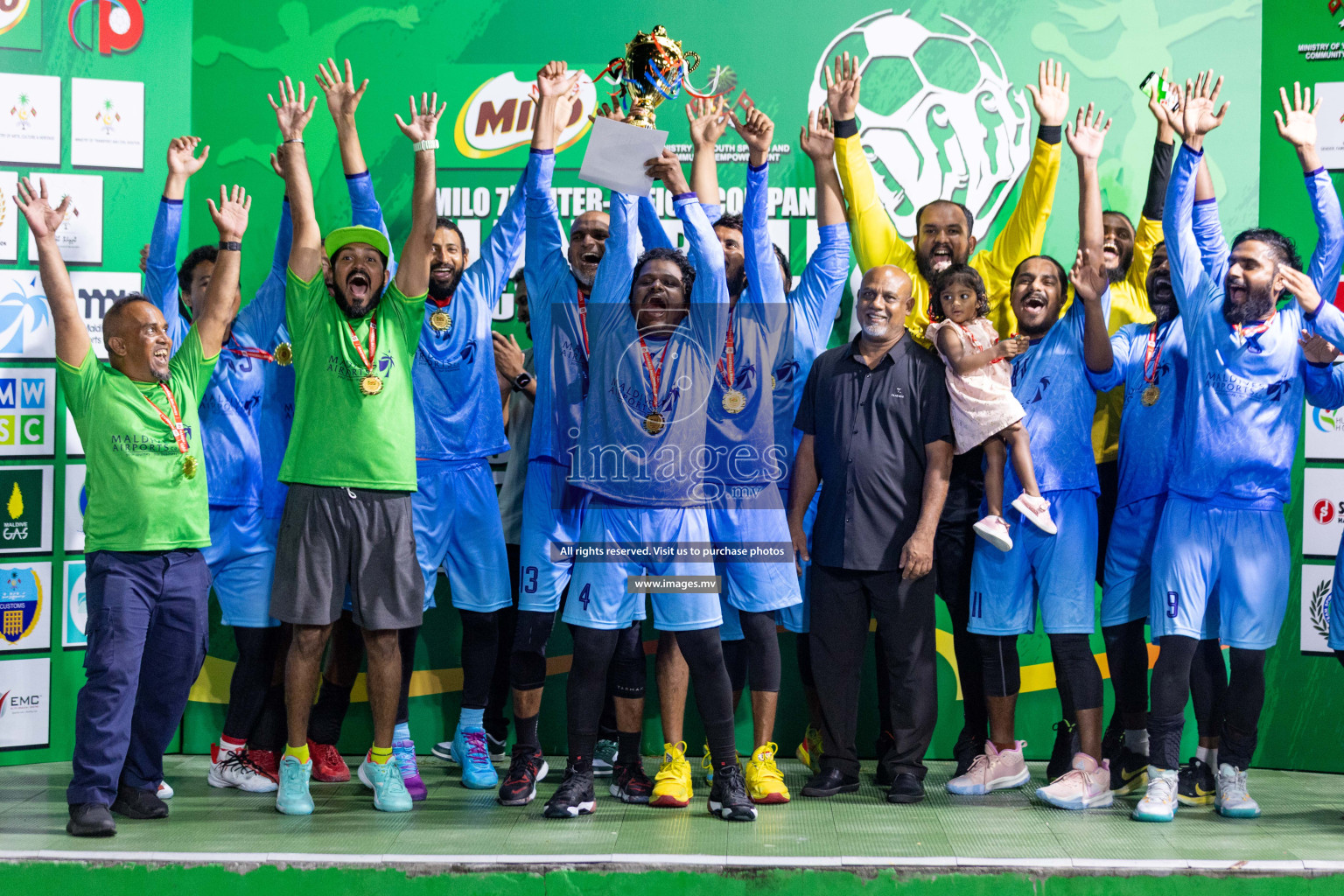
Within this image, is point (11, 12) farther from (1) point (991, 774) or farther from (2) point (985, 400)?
(1) point (991, 774)

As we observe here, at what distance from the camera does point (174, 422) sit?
13.7 ft

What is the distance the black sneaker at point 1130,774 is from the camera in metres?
4.65

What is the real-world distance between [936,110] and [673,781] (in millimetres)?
3175

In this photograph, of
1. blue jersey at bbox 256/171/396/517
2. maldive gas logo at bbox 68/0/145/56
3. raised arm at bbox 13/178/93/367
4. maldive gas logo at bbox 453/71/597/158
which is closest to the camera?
raised arm at bbox 13/178/93/367

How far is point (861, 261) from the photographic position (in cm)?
490

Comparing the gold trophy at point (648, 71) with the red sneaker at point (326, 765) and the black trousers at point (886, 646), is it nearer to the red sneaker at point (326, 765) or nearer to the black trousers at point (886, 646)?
the black trousers at point (886, 646)

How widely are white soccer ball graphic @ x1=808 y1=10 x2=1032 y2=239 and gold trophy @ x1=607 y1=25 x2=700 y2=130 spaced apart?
37.3 inches

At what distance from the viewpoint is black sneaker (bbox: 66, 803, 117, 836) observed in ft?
12.9

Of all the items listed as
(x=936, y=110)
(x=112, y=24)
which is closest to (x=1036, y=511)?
(x=936, y=110)

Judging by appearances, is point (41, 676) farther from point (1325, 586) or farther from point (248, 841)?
point (1325, 586)

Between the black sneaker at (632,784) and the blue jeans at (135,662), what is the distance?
5.24 feet

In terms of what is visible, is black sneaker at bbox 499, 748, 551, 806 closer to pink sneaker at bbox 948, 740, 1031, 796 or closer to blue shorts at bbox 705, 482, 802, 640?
blue shorts at bbox 705, 482, 802, 640

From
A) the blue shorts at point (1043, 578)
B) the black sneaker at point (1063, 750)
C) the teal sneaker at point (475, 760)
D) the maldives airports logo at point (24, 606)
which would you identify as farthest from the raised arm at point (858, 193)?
the maldives airports logo at point (24, 606)

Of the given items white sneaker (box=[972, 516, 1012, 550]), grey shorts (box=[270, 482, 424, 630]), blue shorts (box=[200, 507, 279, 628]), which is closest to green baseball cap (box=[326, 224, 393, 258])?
grey shorts (box=[270, 482, 424, 630])
